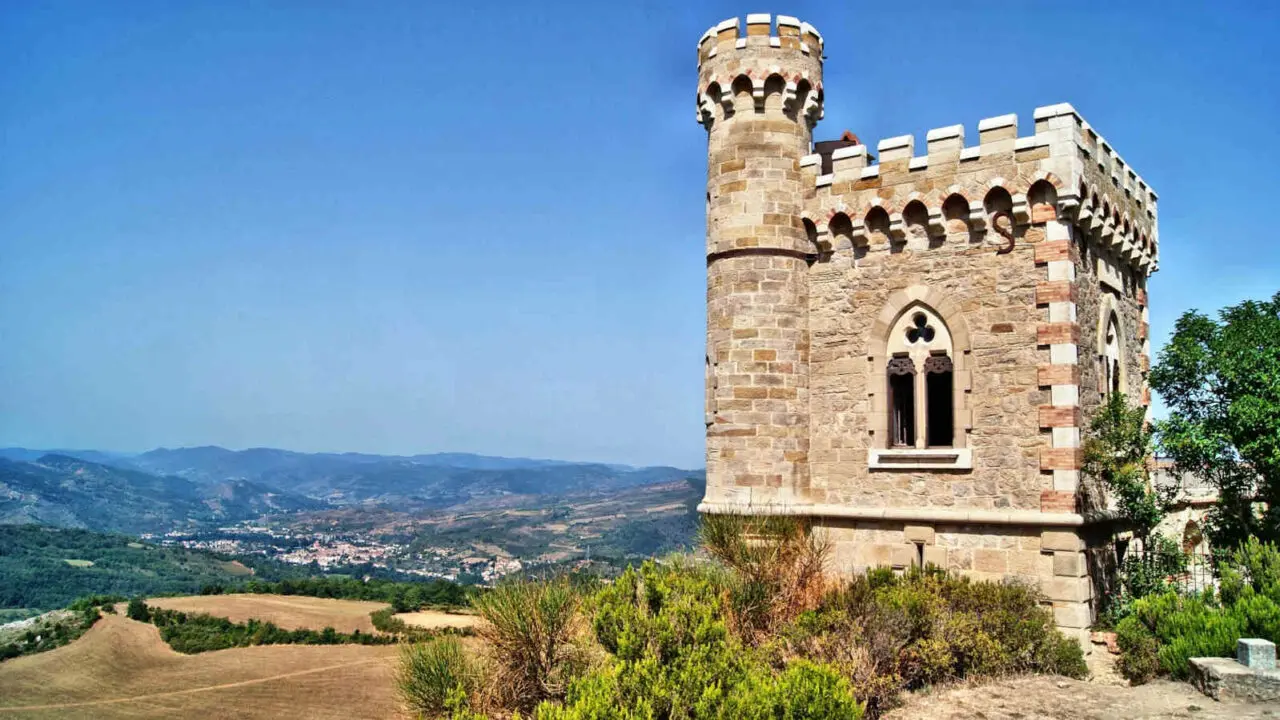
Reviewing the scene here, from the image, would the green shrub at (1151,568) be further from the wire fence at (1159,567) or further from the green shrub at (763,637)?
the green shrub at (763,637)

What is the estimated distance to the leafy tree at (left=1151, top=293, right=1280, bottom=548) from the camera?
45.7ft

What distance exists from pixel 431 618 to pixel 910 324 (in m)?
18.3

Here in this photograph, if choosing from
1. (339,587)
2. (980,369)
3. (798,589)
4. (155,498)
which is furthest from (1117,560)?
(155,498)

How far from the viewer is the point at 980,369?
14.0 m

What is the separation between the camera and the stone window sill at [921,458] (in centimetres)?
1388

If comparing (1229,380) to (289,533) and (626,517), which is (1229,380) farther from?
(289,533)

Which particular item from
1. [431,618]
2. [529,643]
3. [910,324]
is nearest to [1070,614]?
[910,324]

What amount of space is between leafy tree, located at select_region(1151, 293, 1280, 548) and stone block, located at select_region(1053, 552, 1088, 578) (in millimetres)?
2818

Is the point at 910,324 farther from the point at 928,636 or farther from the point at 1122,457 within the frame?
the point at 928,636

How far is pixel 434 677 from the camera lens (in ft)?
33.8

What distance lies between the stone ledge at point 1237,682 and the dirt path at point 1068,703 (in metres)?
0.13

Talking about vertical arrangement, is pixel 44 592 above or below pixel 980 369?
below

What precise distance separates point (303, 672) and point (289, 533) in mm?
127455

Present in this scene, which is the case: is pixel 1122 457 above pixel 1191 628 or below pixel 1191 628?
above
